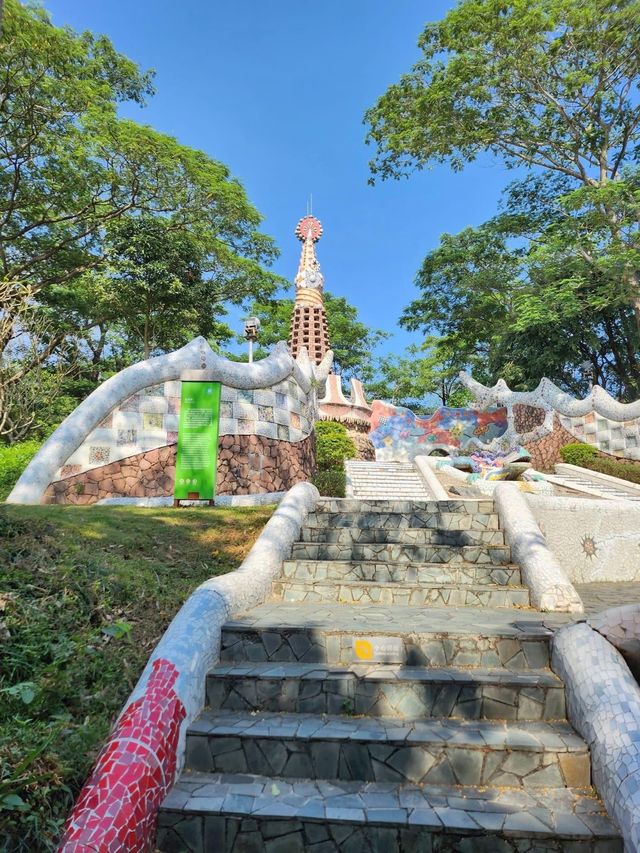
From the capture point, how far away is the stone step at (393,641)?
133 inches

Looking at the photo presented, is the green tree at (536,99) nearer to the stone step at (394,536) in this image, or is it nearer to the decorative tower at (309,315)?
the decorative tower at (309,315)

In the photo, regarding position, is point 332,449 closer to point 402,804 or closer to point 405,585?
point 405,585

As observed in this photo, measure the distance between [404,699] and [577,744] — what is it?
921 mm

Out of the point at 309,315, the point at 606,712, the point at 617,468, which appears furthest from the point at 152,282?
the point at 606,712

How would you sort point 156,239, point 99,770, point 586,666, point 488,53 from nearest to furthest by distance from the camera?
point 99,770, point 586,666, point 488,53, point 156,239

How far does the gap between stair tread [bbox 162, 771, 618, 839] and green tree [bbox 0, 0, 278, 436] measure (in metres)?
Answer: 10.6

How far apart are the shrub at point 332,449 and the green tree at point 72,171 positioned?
715cm

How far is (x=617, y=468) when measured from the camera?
15.0 m

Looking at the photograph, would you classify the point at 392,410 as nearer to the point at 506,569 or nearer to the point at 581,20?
the point at 581,20

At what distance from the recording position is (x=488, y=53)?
1755 cm

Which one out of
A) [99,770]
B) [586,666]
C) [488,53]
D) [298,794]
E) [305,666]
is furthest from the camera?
[488,53]

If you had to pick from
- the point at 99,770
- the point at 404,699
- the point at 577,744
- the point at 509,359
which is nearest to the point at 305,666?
the point at 404,699

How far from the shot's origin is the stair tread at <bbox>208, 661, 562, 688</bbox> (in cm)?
305

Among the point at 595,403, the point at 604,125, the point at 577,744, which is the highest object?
the point at 604,125
